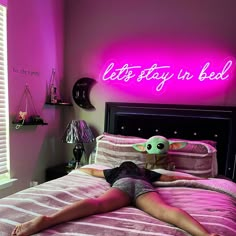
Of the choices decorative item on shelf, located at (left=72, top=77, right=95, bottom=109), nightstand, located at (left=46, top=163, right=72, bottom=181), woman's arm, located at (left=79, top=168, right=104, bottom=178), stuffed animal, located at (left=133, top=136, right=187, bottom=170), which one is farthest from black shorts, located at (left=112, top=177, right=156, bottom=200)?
decorative item on shelf, located at (left=72, top=77, right=95, bottom=109)

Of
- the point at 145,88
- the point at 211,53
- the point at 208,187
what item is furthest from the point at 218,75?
the point at 208,187

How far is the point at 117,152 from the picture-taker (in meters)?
2.44

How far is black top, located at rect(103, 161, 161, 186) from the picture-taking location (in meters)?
1.85

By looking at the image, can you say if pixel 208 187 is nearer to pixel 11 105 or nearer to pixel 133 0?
pixel 11 105

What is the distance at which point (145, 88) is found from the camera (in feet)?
9.20

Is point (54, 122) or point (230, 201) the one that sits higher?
point (54, 122)

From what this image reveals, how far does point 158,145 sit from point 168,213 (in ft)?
3.01

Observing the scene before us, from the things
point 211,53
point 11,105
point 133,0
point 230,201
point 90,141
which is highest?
point 133,0

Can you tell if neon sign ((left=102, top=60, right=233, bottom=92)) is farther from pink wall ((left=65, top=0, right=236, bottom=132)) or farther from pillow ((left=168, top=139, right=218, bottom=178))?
pillow ((left=168, top=139, right=218, bottom=178))

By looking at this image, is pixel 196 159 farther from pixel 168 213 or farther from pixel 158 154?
pixel 168 213

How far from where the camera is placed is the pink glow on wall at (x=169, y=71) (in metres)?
2.51

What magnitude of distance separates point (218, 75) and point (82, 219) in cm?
191

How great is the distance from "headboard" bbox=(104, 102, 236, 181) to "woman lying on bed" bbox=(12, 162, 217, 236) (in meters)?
0.76

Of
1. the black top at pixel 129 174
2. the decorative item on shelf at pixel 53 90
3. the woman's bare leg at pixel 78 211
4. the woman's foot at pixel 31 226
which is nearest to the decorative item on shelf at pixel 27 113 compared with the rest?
the decorative item on shelf at pixel 53 90
